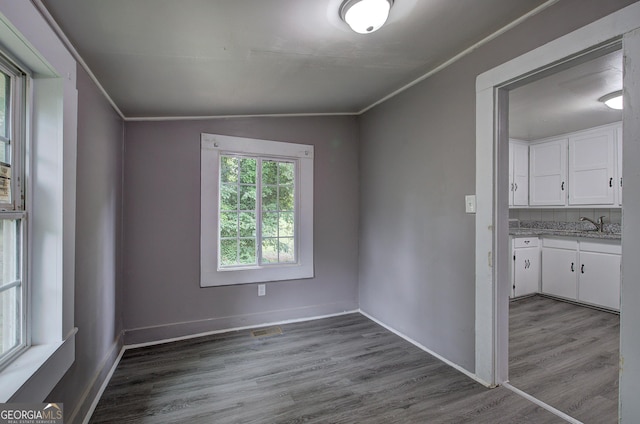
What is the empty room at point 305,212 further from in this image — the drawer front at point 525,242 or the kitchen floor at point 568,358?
the drawer front at point 525,242

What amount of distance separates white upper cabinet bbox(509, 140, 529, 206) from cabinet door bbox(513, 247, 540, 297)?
74cm

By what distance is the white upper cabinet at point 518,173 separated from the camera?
170 inches

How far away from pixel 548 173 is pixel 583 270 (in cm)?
143

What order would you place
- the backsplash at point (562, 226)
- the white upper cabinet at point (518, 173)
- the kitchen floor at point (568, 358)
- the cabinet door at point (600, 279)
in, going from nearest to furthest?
the kitchen floor at point (568, 358)
the cabinet door at point (600, 279)
the backsplash at point (562, 226)
the white upper cabinet at point (518, 173)

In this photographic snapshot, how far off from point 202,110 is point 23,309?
6.13 feet

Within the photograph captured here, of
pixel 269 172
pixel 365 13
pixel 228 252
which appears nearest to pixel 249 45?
pixel 365 13

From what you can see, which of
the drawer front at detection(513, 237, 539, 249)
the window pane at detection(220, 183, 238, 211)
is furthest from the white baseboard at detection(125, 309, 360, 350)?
the drawer front at detection(513, 237, 539, 249)

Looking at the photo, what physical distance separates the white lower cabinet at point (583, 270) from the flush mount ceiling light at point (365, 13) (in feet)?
12.7

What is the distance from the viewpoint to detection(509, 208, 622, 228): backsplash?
3881 millimetres

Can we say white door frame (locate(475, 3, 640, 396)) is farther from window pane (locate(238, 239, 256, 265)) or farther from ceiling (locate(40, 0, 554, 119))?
window pane (locate(238, 239, 256, 265))

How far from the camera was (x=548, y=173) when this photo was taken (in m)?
4.28

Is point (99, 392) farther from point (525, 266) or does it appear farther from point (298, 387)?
point (525, 266)

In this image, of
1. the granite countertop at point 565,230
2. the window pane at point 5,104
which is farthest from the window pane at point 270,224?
the granite countertop at point 565,230

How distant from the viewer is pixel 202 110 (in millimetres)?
2590
